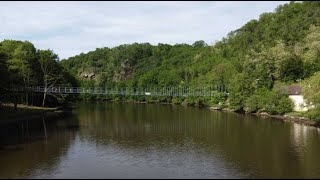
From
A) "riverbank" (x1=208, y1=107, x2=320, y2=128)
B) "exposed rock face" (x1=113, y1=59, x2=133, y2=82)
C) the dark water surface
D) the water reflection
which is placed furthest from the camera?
"exposed rock face" (x1=113, y1=59, x2=133, y2=82)

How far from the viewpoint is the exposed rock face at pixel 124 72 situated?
569ft

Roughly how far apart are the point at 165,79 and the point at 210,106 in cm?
4355

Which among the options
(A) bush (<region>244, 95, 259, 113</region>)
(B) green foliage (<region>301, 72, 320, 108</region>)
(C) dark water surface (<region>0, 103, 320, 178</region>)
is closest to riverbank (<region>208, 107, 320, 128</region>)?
(C) dark water surface (<region>0, 103, 320, 178</region>)

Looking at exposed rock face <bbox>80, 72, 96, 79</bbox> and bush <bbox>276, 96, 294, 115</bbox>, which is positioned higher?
exposed rock face <bbox>80, 72, 96, 79</bbox>

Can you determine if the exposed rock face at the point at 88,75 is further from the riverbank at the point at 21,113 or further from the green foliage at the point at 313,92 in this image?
the green foliage at the point at 313,92

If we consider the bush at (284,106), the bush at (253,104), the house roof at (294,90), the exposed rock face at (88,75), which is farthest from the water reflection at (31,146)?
the exposed rock face at (88,75)

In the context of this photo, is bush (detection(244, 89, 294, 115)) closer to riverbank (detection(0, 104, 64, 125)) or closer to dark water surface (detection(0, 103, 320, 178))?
dark water surface (detection(0, 103, 320, 178))

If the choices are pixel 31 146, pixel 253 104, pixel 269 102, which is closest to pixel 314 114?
pixel 269 102

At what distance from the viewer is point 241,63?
104m

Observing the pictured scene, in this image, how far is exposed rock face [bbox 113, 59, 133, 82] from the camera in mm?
173500

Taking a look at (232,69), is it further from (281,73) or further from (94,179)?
(94,179)

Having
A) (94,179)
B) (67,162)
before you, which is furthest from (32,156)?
(94,179)

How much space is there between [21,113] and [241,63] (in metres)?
59.2

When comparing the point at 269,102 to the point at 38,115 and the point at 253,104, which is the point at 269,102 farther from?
the point at 38,115
